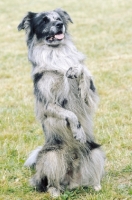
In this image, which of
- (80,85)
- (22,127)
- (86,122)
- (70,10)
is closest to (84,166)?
(86,122)

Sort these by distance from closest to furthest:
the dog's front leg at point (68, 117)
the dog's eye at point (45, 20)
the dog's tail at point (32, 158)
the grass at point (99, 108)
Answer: the dog's front leg at point (68, 117) → the dog's eye at point (45, 20) → the grass at point (99, 108) → the dog's tail at point (32, 158)

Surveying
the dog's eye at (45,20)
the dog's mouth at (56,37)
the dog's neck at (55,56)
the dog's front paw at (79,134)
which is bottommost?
the dog's front paw at (79,134)

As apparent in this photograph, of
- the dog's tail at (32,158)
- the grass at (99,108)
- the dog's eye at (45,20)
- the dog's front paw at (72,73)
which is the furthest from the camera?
the dog's tail at (32,158)

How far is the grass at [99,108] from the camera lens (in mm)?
5305

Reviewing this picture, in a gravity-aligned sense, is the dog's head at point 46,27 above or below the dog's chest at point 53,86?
above

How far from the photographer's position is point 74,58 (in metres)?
4.91

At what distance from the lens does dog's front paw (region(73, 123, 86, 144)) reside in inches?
187

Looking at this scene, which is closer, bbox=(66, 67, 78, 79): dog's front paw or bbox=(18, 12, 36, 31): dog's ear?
bbox=(66, 67, 78, 79): dog's front paw

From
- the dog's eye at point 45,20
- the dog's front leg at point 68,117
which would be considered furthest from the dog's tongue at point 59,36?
the dog's front leg at point 68,117

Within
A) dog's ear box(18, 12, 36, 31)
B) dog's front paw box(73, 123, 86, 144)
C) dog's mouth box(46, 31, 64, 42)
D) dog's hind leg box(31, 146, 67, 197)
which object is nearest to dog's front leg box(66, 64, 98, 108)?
dog's front paw box(73, 123, 86, 144)

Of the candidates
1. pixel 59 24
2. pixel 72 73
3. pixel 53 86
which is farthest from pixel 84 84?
pixel 59 24

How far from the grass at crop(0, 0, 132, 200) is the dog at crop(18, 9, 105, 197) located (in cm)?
23

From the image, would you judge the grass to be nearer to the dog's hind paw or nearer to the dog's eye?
the dog's hind paw

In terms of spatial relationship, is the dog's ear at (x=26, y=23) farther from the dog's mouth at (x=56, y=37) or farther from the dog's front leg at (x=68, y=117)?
the dog's front leg at (x=68, y=117)
